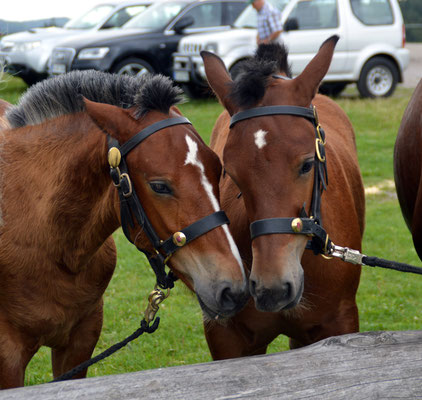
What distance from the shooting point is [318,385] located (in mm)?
1945

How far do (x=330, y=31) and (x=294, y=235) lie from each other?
36.2ft

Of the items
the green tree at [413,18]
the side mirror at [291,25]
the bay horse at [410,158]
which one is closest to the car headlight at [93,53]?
the side mirror at [291,25]

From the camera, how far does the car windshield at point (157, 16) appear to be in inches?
522

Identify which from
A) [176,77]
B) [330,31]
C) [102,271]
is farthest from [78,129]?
[330,31]

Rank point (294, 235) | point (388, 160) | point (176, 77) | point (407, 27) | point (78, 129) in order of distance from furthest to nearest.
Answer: point (407, 27) < point (176, 77) < point (388, 160) < point (78, 129) < point (294, 235)

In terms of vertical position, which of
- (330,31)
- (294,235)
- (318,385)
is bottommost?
(330,31)

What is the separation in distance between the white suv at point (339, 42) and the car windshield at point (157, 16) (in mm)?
1014

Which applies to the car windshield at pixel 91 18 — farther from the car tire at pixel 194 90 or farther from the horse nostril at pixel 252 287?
the horse nostril at pixel 252 287

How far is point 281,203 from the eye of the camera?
2.51m

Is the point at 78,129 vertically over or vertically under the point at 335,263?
over

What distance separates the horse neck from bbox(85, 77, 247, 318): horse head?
177mm

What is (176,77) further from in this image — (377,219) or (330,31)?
(377,219)

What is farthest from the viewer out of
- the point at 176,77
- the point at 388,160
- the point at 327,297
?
the point at 176,77

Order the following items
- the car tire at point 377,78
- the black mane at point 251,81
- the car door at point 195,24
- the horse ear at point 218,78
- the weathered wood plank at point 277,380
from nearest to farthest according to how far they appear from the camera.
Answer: the weathered wood plank at point 277,380 → the black mane at point 251,81 → the horse ear at point 218,78 → the car door at point 195,24 → the car tire at point 377,78
